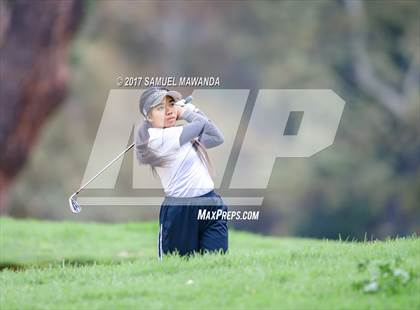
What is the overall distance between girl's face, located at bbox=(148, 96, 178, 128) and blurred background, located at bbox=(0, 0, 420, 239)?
23.3 m

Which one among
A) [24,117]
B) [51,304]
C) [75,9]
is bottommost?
[51,304]

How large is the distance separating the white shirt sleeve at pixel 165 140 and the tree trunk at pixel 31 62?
11.7 m

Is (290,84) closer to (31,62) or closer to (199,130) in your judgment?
(31,62)

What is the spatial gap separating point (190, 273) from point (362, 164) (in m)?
28.3

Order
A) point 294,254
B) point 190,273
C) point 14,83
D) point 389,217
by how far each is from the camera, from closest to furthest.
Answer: point 190,273
point 294,254
point 14,83
point 389,217

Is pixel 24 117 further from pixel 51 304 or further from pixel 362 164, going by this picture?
pixel 362 164

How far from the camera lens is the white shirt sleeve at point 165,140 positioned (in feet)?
28.1

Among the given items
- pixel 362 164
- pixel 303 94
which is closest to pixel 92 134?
pixel 303 94

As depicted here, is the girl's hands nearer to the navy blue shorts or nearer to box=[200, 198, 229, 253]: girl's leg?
the navy blue shorts

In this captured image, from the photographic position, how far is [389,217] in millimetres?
35250

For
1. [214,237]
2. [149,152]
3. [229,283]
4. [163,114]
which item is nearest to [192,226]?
[214,237]

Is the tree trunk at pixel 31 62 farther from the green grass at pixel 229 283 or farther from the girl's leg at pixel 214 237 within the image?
the girl's leg at pixel 214 237

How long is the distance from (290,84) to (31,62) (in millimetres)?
18254

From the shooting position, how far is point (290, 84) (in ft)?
121
